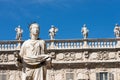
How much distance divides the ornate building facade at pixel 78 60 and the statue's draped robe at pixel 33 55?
89.5 ft

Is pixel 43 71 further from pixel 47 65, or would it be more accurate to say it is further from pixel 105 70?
pixel 105 70

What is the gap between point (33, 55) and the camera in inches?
422

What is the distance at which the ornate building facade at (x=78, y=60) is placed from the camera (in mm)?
38219

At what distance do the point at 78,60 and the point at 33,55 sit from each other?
92.0 ft

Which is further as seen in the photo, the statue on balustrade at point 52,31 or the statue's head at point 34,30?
the statue on balustrade at point 52,31

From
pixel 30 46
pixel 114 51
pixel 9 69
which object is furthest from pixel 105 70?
pixel 30 46

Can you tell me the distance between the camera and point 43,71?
10.6 meters

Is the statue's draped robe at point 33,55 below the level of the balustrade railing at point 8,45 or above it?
below

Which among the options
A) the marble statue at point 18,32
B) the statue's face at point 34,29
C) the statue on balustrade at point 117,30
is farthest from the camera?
the marble statue at point 18,32

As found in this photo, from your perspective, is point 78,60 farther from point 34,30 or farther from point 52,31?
point 34,30

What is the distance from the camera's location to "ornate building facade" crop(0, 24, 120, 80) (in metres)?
38.2

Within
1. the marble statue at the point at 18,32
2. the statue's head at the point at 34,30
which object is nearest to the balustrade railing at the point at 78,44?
the marble statue at the point at 18,32

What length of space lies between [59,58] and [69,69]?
136 cm

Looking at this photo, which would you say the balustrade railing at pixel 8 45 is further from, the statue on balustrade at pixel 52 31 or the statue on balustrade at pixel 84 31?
the statue on balustrade at pixel 84 31
